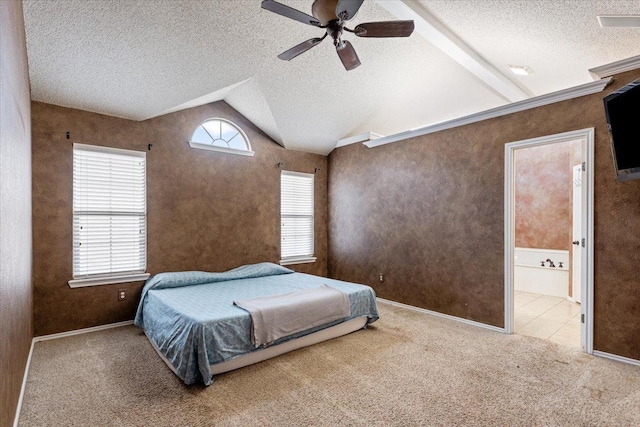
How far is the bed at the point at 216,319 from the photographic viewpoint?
2.55 m

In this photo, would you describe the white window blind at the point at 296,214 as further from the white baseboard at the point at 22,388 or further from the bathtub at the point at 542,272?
the bathtub at the point at 542,272

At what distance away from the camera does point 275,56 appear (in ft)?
12.1

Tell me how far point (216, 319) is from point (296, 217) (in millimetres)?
A: 3215

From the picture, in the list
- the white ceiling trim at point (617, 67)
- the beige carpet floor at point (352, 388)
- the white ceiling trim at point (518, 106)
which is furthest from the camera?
the white ceiling trim at point (518, 106)

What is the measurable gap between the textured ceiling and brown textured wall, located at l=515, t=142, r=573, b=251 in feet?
6.83

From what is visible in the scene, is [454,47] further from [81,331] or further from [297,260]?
[81,331]

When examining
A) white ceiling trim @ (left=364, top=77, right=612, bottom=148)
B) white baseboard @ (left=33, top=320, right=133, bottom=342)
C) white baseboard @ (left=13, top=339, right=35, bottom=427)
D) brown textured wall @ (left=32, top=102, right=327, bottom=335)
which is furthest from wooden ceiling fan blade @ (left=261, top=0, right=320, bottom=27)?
white baseboard @ (left=33, top=320, right=133, bottom=342)

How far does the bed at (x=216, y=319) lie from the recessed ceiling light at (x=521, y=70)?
3146 mm

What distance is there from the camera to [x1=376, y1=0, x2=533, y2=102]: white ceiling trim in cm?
300

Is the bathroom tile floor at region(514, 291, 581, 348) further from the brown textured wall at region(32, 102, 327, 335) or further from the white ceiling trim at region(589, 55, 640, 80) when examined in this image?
Result: the brown textured wall at region(32, 102, 327, 335)

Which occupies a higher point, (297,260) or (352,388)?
(297,260)

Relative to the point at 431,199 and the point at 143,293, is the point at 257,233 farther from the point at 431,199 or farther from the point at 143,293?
the point at 431,199

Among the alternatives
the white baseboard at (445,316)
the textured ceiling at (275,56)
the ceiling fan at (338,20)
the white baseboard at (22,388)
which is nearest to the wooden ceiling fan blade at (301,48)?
the ceiling fan at (338,20)

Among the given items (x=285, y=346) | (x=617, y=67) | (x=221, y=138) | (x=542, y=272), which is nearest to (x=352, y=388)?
(x=285, y=346)
